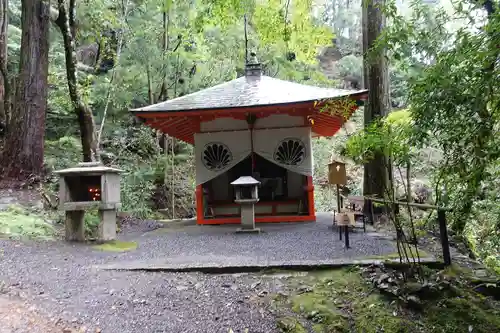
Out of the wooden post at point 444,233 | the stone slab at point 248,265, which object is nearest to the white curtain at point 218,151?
the stone slab at point 248,265

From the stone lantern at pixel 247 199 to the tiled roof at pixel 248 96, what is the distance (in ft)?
5.09

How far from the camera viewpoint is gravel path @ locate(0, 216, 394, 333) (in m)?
3.07

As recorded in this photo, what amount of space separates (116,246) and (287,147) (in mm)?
4083

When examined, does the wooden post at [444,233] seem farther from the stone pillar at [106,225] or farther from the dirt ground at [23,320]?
the stone pillar at [106,225]

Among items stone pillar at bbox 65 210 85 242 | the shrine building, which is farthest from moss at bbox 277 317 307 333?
the shrine building

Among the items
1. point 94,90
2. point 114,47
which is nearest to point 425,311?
point 94,90

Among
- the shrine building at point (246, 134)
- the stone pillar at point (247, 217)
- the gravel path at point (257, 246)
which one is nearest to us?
the gravel path at point (257, 246)

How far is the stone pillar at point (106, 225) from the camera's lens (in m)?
5.70

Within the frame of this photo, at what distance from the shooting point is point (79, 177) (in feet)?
19.4

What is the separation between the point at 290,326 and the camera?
3137 millimetres

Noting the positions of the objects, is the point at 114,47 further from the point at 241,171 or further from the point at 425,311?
the point at 425,311

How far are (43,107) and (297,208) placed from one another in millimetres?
5769

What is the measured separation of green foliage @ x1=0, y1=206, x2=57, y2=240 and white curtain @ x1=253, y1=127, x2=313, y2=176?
4.27 meters

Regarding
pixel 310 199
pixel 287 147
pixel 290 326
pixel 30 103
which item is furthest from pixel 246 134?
pixel 290 326
